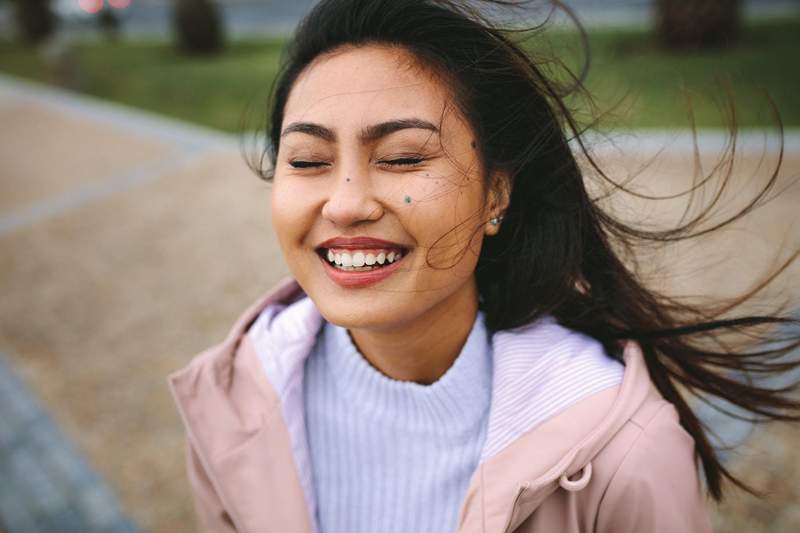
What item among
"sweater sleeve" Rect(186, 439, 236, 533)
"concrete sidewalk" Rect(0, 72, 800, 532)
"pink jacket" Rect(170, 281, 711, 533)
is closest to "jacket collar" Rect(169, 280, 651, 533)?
"pink jacket" Rect(170, 281, 711, 533)

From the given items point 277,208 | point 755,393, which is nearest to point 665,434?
point 755,393

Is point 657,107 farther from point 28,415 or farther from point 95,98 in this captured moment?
point 95,98

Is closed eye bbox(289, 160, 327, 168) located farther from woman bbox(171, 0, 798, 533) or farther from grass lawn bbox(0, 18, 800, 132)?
grass lawn bbox(0, 18, 800, 132)

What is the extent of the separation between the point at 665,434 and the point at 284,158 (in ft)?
3.68

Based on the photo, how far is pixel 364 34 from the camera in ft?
5.18

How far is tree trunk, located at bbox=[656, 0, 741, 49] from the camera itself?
867 cm

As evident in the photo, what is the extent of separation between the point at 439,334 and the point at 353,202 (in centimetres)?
53

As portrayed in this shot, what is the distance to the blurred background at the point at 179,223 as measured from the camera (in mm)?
3045

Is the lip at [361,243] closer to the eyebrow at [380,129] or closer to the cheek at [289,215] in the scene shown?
the cheek at [289,215]

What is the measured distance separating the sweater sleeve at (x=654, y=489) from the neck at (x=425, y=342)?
569 mm

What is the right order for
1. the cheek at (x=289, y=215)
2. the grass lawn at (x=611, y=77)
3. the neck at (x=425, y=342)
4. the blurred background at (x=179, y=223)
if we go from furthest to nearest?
the grass lawn at (x=611, y=77), the blurred background at (x=179, y=223), the neck at (x=425, y=342), the cheek at (x=289, y=215)

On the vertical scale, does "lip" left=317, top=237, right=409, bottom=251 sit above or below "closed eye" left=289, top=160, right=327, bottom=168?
below

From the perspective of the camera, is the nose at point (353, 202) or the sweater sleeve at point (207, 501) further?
the sweater sleeve at point (207, 501)

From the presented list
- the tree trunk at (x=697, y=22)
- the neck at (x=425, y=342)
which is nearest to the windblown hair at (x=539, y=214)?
the neck at (x=425, y=342)
